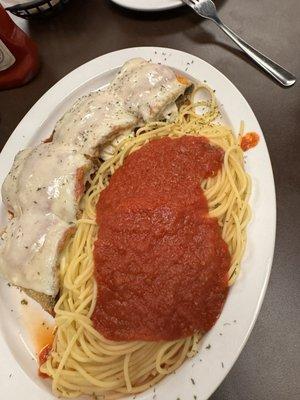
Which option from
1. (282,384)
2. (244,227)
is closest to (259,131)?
(244,227)

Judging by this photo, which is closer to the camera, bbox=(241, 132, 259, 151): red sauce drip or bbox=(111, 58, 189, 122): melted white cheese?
bbox=(241, 132, 259, 151): red sauce drip

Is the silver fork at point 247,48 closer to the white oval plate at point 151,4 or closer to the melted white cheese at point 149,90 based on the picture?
the white oval plate at point 151,4

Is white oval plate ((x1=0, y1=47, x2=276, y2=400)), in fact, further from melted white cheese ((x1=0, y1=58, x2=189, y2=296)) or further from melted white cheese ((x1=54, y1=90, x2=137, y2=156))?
melted white cheese ((x1=54, y1=90, x2=137, y2=156))

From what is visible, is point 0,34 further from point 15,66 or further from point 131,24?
point 131,24

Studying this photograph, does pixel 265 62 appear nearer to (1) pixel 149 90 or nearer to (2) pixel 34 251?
(1) pixel 149 90

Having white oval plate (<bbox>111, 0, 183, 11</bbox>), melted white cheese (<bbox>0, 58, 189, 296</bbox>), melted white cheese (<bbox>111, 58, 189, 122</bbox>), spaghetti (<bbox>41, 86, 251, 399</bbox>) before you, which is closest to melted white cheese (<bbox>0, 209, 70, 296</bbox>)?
melted white cheese (<bbox>0, 58, 189, 296</bbox>)

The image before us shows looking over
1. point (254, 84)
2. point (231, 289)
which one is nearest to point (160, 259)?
point (231, 289)

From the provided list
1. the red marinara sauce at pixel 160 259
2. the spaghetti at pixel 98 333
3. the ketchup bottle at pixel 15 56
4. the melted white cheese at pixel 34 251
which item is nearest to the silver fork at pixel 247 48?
the spaghetti at pixel 98 333

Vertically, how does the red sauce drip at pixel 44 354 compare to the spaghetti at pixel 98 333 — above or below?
below
